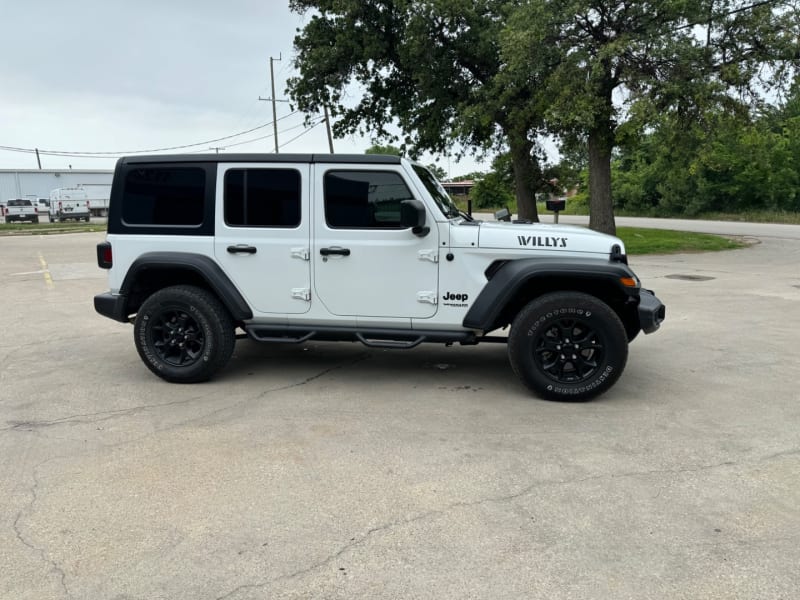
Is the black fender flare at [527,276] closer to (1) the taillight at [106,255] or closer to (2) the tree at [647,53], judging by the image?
(1) the taillight at [106,255]

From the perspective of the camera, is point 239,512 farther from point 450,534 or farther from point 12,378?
point 12,378

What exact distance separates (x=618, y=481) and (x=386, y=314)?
225 cm

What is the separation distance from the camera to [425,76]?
19109 mm

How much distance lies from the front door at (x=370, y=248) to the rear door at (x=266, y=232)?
14 cm

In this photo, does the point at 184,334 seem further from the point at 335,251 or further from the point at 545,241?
the point at 545,241

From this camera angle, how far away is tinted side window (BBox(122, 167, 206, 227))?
5.25 meters

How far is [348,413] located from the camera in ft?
15.2

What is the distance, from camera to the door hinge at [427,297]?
4965 mm

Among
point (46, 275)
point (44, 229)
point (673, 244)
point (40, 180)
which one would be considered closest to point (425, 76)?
point (673, 244)

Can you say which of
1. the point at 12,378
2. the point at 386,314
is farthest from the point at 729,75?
the point at 12,378

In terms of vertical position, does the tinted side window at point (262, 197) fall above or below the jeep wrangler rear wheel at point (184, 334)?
above

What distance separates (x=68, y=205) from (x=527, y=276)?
4634cm

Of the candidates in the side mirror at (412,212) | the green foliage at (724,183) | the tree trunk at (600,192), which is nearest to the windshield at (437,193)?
the side mirror at (412,212)

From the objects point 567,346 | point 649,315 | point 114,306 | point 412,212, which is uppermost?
point 412,212
